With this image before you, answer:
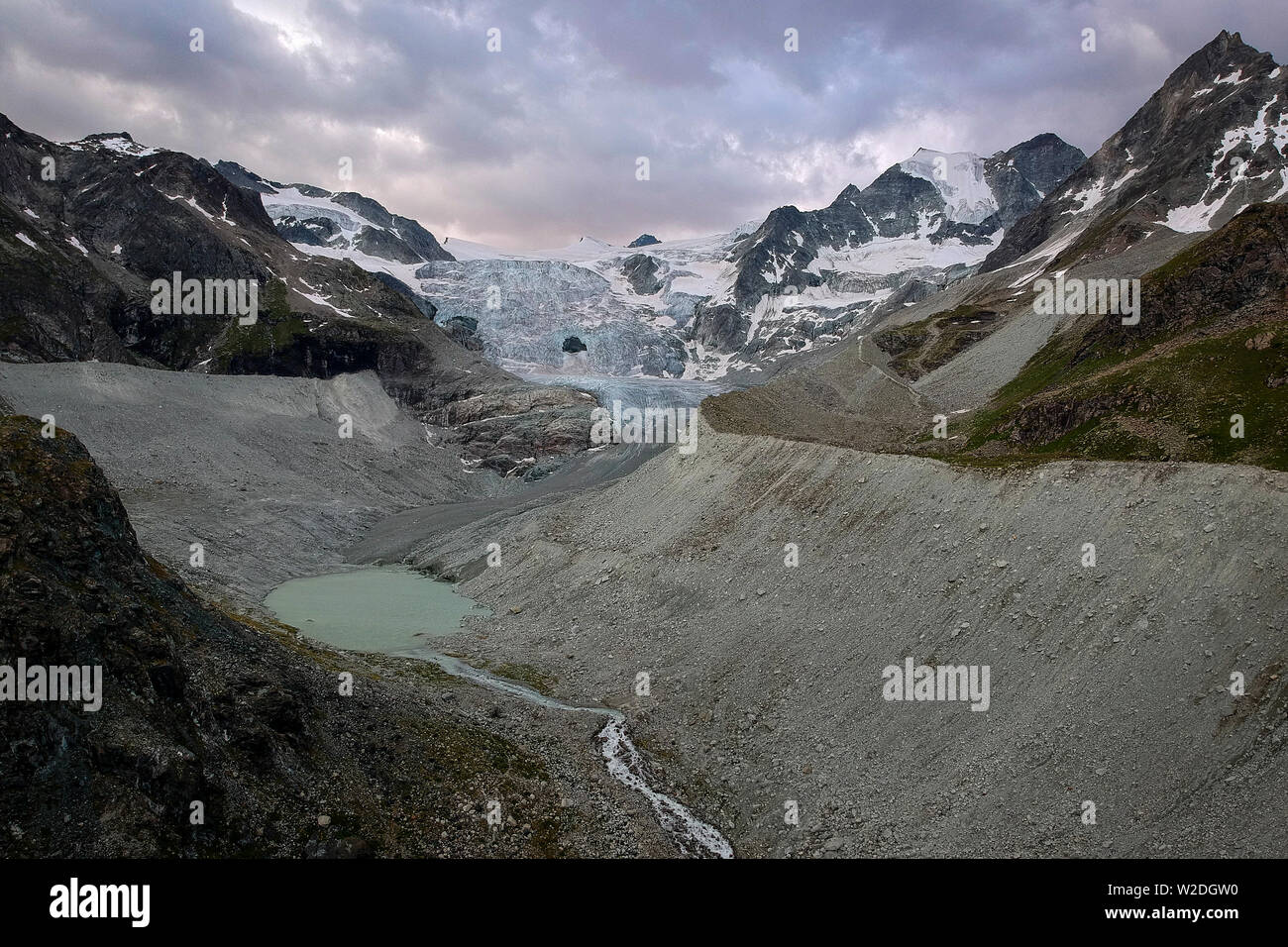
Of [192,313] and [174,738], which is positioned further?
[192,313]

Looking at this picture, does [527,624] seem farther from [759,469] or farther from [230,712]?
[230,712]

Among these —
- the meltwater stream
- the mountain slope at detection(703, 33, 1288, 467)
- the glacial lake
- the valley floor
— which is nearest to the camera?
the valley floor

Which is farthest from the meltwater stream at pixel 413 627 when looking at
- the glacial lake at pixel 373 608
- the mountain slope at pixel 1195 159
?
the mountain slope at pixel 1195 159

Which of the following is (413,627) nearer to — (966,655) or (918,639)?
(918,639)

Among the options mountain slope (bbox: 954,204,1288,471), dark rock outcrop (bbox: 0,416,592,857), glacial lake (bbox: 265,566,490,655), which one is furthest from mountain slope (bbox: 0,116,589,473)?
dark rock outcrop (bbox: 0,416,592,857)

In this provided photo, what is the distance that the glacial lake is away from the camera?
5075 centimetres

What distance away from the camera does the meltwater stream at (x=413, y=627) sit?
27.7 metres

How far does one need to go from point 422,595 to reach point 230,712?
1615 inches

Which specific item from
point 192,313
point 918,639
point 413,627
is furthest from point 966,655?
point 192,313

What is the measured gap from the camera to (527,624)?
51.4 meters

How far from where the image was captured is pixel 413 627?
175 feet

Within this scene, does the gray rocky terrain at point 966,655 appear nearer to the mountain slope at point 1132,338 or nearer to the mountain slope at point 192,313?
the mountain slope at point 1132,338

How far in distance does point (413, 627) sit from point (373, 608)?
767 cm

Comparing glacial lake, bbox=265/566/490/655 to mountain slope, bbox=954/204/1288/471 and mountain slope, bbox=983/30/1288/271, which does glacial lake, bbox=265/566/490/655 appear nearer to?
mountain slope, bbox=954/204/1288/471
